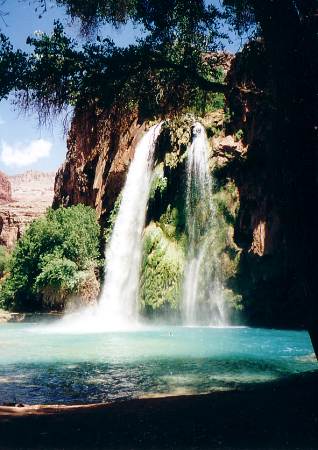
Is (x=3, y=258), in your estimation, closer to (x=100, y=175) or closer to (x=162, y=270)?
(x=100, y=175)

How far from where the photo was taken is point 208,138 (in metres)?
22.7

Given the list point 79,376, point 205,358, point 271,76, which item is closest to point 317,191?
point 271,76

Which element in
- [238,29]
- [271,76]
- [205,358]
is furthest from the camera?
[205,358]

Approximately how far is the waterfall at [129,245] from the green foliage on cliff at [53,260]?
1611 millimetres

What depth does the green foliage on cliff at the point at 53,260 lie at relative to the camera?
25109mm

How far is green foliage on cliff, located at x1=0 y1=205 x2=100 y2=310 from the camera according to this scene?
25.1 meters

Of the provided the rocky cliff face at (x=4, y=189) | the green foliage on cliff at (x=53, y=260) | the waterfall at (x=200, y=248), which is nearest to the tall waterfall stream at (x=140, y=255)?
the waterfall at (x=200, y=248)

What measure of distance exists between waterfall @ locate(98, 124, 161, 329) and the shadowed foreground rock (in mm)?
17200

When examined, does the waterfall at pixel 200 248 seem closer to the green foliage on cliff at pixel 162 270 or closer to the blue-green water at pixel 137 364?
the green foliage on cliff at pixel 162 270

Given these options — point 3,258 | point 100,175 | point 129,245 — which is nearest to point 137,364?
point 129,245

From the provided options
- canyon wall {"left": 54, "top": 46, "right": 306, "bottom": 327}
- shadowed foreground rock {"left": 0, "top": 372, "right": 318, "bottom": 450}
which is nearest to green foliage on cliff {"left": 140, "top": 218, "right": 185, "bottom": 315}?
canyon wall {"left": 54, "top": 46, "right": 306, "bottom": 327}

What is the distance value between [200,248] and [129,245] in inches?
198

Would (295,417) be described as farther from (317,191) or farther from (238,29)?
(238,29)

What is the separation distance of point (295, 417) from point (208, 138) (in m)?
19.6
